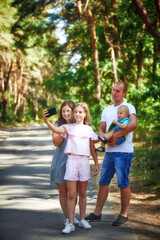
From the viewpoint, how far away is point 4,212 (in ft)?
19.2

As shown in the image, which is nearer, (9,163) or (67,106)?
(67,106)

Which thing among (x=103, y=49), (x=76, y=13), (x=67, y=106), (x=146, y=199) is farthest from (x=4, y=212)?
(x=103, y=49)

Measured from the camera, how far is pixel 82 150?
4.80 m

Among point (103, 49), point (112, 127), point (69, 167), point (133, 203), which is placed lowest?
point (133, 203)

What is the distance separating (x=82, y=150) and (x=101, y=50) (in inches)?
797

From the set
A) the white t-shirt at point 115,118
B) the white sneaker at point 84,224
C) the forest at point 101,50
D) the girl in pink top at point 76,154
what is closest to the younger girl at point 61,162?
the girl in pink top at point 76,154

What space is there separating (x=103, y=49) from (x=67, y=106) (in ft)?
65.3

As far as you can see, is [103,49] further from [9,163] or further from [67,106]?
Answer: [67,106]

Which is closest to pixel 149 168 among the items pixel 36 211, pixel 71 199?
pixel 36 211

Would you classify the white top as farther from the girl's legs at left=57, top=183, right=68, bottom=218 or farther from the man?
the girl's legs at left=57, top=183, right=68, bottom=218

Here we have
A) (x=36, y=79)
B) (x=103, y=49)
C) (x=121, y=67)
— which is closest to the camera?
(x=121, y=67)

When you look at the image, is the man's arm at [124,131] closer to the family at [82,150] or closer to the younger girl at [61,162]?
the family at [82,150]

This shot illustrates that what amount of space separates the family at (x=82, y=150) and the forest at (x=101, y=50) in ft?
7.17

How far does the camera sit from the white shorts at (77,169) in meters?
4.74
